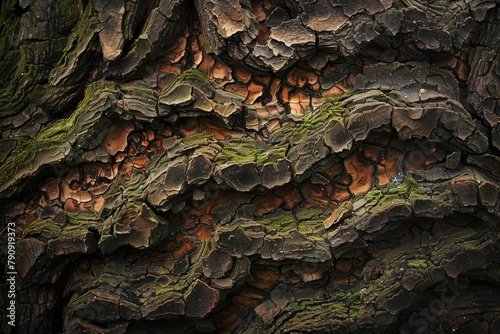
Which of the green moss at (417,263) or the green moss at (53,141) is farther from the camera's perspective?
the green moss at (53,141)

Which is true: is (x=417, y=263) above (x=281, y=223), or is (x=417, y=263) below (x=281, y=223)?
below

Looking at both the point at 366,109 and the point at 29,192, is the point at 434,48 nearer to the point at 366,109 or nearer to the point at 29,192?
the point at 366,109

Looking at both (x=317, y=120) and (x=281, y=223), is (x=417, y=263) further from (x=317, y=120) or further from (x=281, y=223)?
(x=317, y=120)

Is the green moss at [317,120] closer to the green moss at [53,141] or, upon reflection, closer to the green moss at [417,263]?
the green moss at [417,263]

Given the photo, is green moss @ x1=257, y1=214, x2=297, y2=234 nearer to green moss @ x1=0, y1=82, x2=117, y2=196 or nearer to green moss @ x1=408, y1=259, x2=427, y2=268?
green moss @ x1=408, y1=259, x2=427, y2=268

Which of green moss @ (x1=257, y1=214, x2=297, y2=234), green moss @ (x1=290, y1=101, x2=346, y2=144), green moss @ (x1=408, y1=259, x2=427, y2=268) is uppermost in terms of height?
green moss @ (x1=290, y1=101, x2=346, y2=144)

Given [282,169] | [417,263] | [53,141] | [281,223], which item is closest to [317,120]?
[282,169]

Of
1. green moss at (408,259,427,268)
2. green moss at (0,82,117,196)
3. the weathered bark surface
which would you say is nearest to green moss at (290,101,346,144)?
the weathered bark surface

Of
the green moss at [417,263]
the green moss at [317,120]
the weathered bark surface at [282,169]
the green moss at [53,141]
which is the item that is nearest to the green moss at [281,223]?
the weathered bark surface at [282,169]
